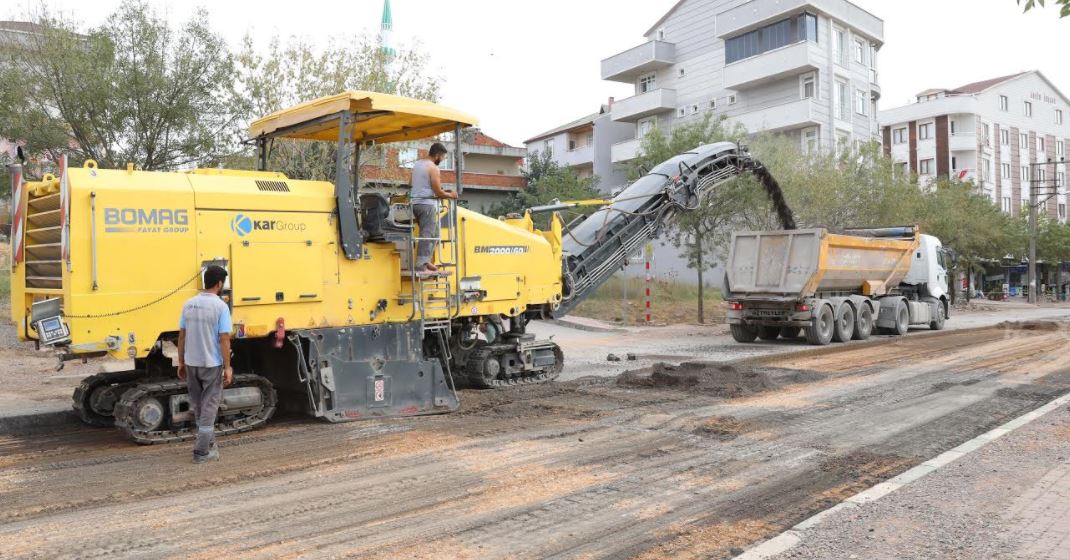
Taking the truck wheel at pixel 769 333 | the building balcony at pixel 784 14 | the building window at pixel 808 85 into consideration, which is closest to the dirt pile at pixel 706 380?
the truck wheel at pixel 769 333

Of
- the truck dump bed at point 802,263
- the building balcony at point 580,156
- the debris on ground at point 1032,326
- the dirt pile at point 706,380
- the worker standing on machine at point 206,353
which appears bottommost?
the debris on ground at point 1032,326

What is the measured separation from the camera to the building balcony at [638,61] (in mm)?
43094

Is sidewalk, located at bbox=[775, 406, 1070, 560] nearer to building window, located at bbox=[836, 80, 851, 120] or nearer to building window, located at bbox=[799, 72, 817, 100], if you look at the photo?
building window, located at bbox=[799, 72, 817, 100]

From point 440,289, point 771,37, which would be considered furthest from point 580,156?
point 440,289

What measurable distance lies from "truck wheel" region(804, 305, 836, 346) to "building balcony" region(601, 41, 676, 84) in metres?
28.3

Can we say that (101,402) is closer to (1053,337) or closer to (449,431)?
(449,431)

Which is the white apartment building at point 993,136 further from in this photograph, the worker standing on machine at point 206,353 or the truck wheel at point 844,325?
the worker standing on machine at point 206,353

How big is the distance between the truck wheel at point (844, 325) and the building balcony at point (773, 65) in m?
20.5

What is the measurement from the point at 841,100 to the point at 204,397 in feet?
121

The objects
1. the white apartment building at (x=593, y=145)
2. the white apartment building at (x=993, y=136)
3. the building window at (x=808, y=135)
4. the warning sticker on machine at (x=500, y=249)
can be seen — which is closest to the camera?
the warning sticker on machine at (x=500, y=249)

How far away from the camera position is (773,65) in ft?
121

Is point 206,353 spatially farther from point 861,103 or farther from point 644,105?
point 861,103

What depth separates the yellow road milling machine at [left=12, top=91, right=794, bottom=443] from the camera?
680 centimetres

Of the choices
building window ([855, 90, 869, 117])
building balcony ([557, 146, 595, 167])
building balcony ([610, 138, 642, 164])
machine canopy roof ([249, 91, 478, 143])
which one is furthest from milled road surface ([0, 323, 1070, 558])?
building balcony ([557, 146, 595, 167])
